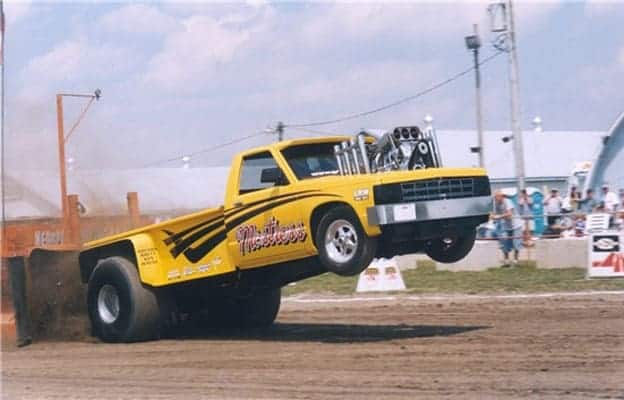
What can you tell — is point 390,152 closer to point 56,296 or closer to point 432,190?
point 432,190

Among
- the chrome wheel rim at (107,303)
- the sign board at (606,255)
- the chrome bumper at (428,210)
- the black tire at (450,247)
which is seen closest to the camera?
the chrome bumper at (428,210)

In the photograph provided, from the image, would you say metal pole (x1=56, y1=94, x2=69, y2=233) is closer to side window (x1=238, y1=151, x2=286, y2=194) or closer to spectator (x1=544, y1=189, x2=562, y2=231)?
side window (x1=238, y1=151, x2=286, y2=194)

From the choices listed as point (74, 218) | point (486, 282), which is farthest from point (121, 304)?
point (486, 282)

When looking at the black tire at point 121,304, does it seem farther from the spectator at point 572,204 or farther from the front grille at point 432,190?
the spectator at point 572,204

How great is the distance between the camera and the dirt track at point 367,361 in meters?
8.31

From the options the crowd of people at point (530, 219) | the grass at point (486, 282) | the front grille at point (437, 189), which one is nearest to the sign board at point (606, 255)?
the grass at point (486, 282)

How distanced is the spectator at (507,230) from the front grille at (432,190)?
11.3 meters

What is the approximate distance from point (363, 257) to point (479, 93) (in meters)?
25.7

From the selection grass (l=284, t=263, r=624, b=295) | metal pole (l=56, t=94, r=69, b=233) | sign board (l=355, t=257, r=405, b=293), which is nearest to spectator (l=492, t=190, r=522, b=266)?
grass (l=284, t=263, r=624, b=295)

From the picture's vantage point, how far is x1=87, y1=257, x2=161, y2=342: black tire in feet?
41.3

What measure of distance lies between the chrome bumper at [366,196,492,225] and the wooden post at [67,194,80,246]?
21.6 feet

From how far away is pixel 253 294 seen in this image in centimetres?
1270

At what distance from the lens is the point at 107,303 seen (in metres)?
13.1

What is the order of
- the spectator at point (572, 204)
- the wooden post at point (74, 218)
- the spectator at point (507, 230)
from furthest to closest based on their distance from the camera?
the spectator at point (572, 204), the spectator at point (507, 230), the wooden post at point (74, 218)
